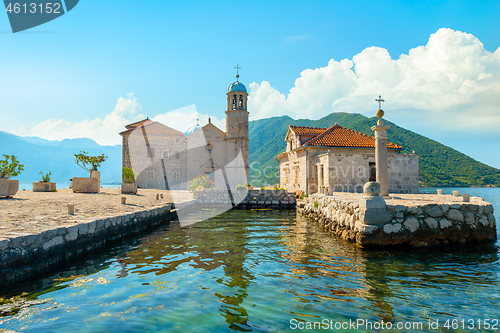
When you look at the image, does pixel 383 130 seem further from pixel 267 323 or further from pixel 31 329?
pixel 31 329

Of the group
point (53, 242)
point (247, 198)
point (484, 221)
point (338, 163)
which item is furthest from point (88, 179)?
point (484, 221)

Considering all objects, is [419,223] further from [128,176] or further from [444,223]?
[128,176]

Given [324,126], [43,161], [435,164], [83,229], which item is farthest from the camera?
[43,161]

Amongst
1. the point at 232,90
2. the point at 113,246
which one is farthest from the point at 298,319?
the point at 232,90

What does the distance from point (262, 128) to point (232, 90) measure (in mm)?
113340

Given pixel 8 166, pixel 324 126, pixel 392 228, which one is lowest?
pixel 392 228

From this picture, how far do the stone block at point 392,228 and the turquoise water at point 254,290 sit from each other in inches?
25.9

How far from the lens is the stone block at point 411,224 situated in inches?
294

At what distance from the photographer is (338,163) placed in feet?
58.6

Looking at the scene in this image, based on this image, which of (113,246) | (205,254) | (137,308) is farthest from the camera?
(113,246)

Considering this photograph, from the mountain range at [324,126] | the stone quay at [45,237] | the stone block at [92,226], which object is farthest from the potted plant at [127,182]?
the mountain range at [324,126]

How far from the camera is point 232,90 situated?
29922 millimetres

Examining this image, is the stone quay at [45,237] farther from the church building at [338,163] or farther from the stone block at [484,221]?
the church building at [338,163]

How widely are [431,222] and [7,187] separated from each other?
1434 centimetres
